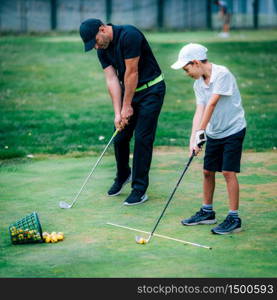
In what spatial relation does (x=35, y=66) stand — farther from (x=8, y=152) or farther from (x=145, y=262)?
(x=145, y=262)

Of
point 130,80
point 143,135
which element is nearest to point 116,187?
point 143,135

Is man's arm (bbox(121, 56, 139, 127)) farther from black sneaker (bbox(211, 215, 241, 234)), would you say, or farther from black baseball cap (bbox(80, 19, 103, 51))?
→ black sneaker (bbox(211, 215, 241, 234))

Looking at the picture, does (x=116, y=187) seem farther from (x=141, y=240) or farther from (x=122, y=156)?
(x=141, y=240)

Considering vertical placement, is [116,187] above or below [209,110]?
below

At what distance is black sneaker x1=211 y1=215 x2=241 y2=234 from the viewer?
6.36 metres

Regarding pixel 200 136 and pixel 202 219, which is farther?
pixel 202 219

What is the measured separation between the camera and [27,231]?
6.12 m

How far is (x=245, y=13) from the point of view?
119ft

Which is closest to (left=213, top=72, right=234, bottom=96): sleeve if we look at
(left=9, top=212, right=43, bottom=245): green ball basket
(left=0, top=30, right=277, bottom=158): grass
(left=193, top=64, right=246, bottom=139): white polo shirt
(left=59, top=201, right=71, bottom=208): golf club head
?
(left=193, top=64, right=246, bottom=139): white polo shirt

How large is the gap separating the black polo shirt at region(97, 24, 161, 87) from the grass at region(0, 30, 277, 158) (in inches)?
125

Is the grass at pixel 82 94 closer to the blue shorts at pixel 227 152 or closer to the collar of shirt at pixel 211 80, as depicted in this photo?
the blue shorts at pixel 227 152

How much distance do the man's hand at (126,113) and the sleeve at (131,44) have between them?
491mm

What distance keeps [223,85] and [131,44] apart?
134cm

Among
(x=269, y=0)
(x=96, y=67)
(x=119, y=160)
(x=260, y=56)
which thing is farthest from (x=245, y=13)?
(x=119, y=160)
